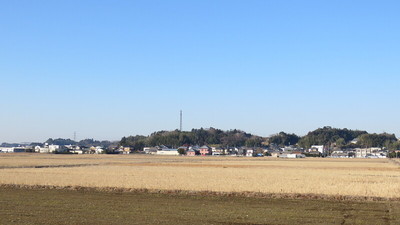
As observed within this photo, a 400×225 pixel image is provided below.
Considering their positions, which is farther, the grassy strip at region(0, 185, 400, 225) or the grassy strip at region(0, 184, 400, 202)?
the grassy strip at region(0, 184, 400, 202)

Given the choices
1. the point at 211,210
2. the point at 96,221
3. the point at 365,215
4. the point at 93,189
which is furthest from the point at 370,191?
the point at 96,221

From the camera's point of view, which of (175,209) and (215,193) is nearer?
(175,209)

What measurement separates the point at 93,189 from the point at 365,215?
1957 centimetres

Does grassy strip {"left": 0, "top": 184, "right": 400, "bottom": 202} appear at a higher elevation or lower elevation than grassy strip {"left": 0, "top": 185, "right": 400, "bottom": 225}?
higher

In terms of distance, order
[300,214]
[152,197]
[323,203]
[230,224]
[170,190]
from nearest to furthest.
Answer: [230,224] → [300,214] → [323,203] → [152,197] → [170,190]

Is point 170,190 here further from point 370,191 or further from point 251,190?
point 370,191

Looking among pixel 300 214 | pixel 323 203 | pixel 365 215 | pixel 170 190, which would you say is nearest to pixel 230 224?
pixel 300 214

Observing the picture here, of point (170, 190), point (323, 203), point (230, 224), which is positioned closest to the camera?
point (230, 224)

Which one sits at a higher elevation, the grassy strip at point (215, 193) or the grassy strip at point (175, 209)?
the grassy strip at point (215, 193)

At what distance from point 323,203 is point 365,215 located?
216 inches

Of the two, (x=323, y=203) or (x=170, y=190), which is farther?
(x=170, y=190)

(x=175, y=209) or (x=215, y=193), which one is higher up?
(x=215, y=193)

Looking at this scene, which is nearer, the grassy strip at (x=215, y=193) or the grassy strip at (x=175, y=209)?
the grassy strip at (x=175, y=209)

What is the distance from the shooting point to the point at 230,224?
21531 mm
